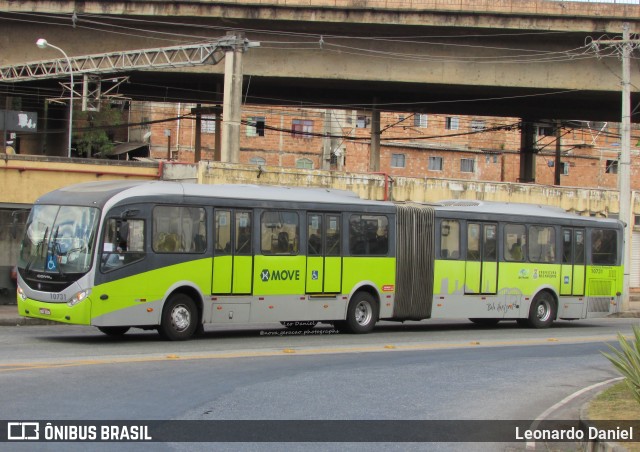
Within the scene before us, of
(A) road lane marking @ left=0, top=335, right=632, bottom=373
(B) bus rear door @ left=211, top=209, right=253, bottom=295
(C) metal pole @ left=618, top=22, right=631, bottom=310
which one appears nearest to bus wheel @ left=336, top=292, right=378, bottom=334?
(A) road lane marking @ left=0, top=335, right=632, bottom=373

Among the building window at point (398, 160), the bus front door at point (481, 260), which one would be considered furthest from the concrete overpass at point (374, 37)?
the building window at point (398, 160)

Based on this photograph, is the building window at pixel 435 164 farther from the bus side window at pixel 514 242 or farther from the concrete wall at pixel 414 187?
the bus side window at pixel 514 242

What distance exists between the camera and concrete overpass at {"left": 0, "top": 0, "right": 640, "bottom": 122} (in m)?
35.2

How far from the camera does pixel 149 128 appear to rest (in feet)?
235

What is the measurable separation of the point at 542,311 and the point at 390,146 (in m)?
48.6

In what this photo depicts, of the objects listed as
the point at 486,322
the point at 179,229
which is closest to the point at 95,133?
the point at 486,322

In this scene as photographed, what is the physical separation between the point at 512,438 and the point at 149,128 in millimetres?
64061

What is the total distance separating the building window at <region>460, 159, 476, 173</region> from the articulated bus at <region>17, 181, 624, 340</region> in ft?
162

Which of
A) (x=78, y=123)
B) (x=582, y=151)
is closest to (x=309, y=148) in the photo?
(x=78, y=123)

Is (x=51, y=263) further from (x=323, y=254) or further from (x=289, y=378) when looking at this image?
(x=323, y=254)

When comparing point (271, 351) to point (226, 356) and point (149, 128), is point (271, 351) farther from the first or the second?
point (149, 128)

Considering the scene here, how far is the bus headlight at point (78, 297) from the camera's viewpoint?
17016mm

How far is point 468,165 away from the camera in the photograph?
7712cm

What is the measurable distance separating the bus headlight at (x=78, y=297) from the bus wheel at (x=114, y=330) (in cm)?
154
